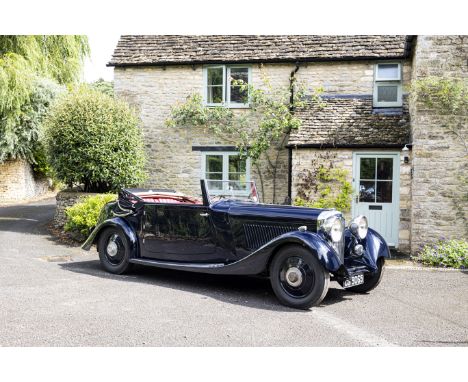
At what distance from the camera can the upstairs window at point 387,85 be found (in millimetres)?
12992

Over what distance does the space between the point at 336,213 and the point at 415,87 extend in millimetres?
5026

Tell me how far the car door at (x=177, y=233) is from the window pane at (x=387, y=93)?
25.3ft

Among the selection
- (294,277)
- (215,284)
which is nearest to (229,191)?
(215,284)

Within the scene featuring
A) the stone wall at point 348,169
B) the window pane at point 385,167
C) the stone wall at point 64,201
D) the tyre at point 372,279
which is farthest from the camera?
the stone wall at point 64,201

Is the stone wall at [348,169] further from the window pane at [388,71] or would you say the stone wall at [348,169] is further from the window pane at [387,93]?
the window pane at [388,71]

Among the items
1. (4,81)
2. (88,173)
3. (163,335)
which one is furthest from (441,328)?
(4,81)

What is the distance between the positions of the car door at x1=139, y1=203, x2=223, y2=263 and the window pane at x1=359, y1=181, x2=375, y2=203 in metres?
5.81

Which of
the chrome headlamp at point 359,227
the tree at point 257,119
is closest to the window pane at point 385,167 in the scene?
the tree at point 257,119

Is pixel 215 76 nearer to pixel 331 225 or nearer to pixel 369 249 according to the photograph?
pixel 369 249

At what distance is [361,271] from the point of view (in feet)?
21.8

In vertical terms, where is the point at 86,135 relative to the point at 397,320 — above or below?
above

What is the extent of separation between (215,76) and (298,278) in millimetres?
9161

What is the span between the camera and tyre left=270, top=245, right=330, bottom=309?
19.6ft

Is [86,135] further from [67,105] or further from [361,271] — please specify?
[361,271]
